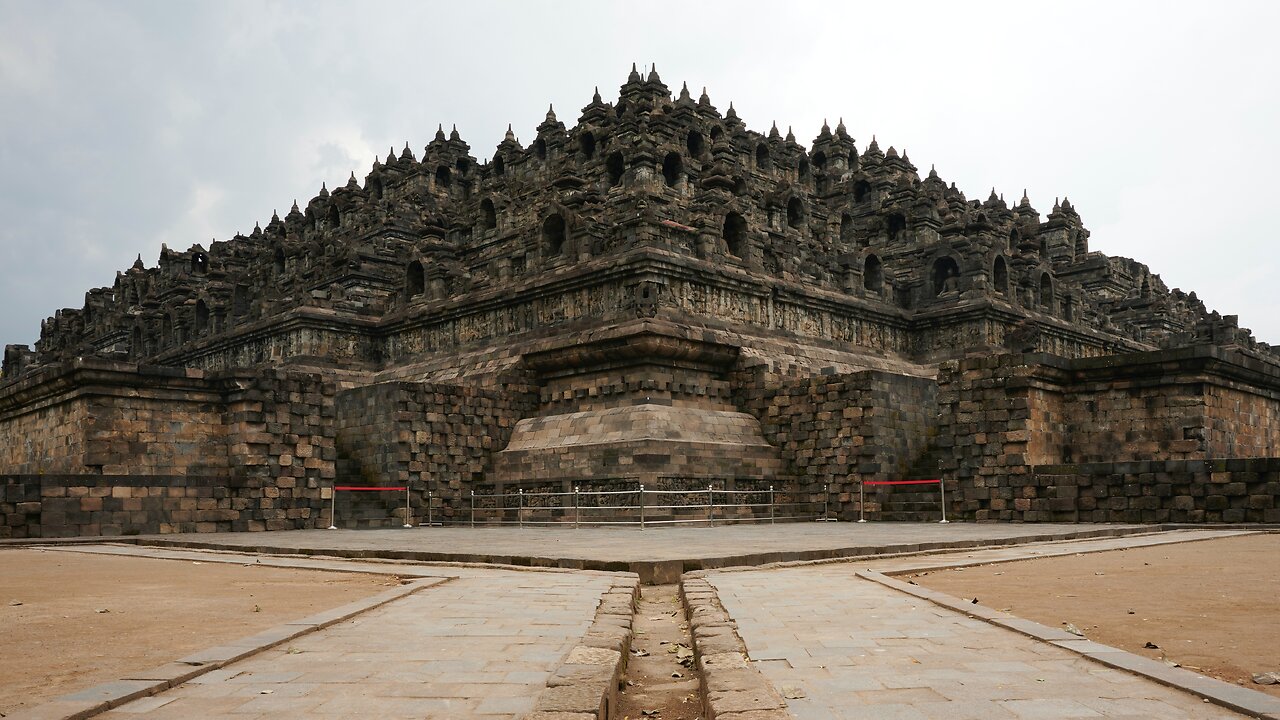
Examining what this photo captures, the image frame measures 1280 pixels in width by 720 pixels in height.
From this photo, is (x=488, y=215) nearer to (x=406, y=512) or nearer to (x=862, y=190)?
(x=406, y=512)

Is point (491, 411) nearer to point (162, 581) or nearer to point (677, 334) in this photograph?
point (677, 334)

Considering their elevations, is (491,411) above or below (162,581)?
above

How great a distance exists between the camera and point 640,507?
824 inches

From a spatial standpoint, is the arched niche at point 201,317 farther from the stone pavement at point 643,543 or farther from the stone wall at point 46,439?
the stone pavement at point 643,543

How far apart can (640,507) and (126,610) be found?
13.5m

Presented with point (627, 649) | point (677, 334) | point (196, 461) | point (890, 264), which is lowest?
point (627, 649)

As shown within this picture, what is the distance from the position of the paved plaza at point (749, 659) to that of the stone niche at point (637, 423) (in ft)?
36.7

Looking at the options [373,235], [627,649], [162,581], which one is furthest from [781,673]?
[373,235]

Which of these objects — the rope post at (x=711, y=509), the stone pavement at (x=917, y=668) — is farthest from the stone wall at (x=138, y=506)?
the stone pavement at (x=917, y=668)

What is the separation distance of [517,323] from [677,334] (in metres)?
6.28

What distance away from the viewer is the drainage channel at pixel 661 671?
539cm

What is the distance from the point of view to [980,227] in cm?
3759

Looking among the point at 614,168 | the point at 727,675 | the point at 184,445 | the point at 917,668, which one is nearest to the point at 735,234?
the point at 614,168

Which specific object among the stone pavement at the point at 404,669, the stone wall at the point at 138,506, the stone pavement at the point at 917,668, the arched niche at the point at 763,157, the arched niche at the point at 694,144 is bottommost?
the stone pavement at the point at 917,668
